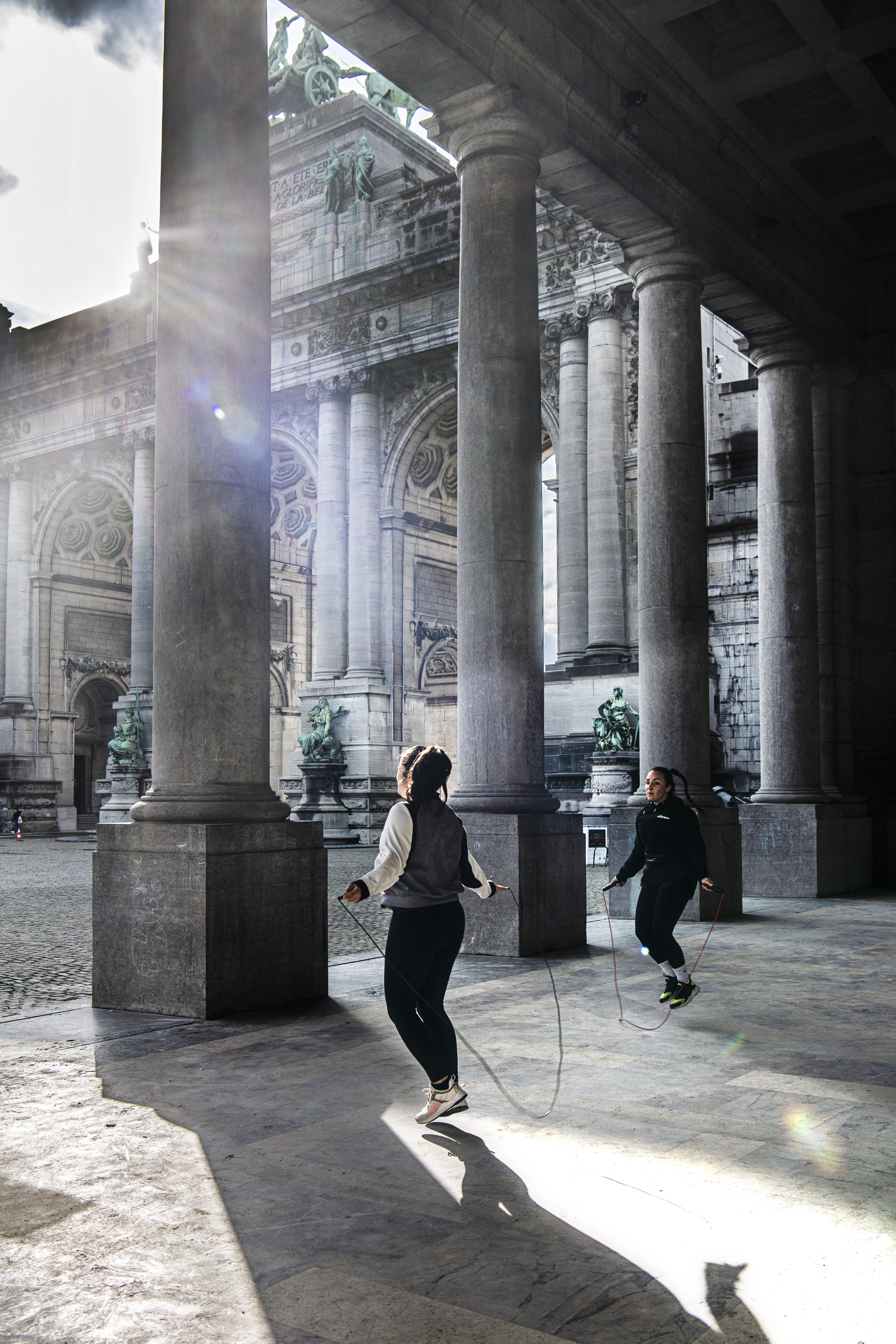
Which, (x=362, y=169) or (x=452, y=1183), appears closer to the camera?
(x=452, y=1183)

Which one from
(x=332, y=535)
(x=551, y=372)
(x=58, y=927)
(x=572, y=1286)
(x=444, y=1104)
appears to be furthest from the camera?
(x=332, y=535)

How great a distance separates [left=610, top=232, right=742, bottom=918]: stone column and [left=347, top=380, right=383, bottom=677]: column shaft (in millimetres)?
22569

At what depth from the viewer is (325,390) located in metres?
38.2

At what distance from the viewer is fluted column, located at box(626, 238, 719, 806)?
14.4m

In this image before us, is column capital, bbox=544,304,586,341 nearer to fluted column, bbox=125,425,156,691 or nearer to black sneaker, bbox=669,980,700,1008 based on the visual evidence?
fluted column, bbox=125,425,156,691

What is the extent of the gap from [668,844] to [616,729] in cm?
1860

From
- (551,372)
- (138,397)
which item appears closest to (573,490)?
(551,372)

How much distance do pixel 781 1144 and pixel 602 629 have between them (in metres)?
25.3

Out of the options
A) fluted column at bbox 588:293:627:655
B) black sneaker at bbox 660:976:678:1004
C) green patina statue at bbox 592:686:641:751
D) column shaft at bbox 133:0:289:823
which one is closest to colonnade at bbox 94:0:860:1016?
column shaft at bbox 133:0:289:823

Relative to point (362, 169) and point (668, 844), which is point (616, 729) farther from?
point (362, 169)

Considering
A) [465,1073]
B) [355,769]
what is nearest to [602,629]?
[355,769]

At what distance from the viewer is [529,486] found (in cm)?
1162

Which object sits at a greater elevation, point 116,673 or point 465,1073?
point 116,673

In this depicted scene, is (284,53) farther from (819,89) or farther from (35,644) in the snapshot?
(819,89)
